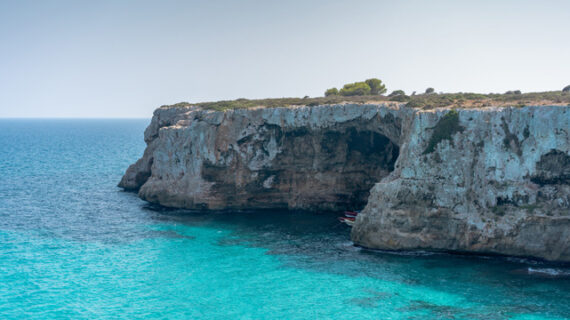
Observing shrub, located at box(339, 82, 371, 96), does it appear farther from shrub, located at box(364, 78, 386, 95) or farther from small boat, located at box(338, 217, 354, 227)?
small boat, located at box(338, 217, 354, 227)

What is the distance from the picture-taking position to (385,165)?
4747cm

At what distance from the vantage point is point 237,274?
104 feet

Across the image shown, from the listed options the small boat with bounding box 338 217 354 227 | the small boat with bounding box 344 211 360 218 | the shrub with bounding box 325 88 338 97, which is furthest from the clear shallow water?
the shrub with bounding box 325 88 338 97

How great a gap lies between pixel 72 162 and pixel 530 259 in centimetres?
8314

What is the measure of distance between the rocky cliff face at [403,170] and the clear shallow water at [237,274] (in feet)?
7.26

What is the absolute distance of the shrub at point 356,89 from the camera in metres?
65.5

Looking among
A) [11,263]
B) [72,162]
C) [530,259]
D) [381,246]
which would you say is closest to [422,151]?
[381,246]

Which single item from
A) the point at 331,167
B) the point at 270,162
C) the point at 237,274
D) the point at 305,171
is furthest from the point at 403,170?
the point at 270,162

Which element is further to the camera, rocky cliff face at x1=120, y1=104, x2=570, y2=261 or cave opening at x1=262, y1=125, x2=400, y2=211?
cave opening at x1=262, y1=125, x2=400, y2=211

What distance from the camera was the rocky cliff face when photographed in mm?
32031

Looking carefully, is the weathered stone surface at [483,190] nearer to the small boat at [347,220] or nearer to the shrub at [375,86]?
the small boat at [347,220]

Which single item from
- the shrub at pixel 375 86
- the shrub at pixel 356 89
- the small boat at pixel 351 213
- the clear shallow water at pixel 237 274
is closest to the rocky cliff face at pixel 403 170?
the clear shallow water at pixel 237 274

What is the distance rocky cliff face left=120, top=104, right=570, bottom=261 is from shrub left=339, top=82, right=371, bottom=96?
777 inches

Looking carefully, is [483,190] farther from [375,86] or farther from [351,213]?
[375,86]
